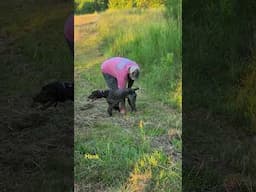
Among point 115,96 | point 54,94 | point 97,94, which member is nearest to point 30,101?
point 54,94

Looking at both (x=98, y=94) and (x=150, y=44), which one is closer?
(x=98, y=94)

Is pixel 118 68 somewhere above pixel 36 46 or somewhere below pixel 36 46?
below

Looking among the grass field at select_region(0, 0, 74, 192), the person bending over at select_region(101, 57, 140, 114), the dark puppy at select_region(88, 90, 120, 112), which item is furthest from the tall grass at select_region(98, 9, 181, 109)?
the grass field at select_region(0, 0, 74, 192)

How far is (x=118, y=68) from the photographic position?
19.9ft

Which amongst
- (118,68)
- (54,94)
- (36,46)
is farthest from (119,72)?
(36,46)

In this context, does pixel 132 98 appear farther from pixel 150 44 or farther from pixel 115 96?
pixel 150 44

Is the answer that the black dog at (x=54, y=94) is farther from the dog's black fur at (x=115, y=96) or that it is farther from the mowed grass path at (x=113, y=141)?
the dog's black fur at (x=115, y=96)

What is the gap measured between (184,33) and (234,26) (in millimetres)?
505

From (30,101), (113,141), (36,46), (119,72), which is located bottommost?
(113,141)

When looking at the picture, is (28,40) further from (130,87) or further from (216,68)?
(216,68)

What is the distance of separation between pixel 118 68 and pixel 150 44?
0.39m

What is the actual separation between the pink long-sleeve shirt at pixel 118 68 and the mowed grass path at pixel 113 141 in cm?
6

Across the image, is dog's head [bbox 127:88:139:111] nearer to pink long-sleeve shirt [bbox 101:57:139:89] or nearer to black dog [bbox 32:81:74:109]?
pink long-sleeve shirt [bbox 101:57:139:89]

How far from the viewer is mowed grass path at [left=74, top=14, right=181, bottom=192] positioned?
→ 5.99 metres
